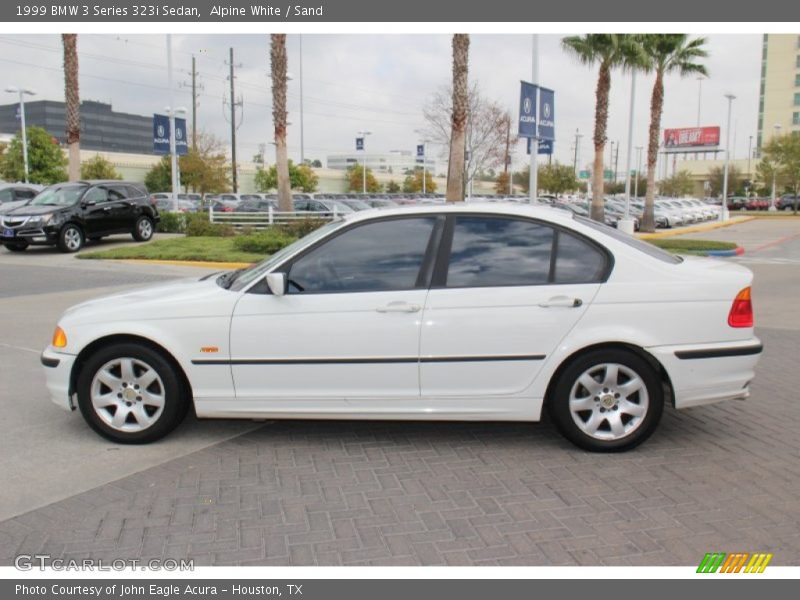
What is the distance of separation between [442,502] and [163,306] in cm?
224

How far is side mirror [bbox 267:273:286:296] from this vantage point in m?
4.50

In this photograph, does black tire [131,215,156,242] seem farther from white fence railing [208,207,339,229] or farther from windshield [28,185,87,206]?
white fence railing [208,207,339,229]

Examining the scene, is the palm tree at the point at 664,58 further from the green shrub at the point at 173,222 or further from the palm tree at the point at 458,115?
the green shrub at the point at 173,222

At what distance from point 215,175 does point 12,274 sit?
28231mm

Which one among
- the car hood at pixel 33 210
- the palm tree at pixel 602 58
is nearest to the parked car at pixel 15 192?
the car hood at pixel 33 210

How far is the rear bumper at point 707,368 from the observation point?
179 inches

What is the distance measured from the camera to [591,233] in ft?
15.5

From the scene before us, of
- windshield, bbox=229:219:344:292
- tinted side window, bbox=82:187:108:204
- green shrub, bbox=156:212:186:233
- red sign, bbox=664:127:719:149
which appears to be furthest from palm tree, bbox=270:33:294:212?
red sign, bbox=664:127:719:149

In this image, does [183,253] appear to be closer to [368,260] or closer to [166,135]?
[166,135]

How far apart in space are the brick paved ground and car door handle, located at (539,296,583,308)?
3.31 feet

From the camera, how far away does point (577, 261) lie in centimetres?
465

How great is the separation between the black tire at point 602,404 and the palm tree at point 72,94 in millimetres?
23813

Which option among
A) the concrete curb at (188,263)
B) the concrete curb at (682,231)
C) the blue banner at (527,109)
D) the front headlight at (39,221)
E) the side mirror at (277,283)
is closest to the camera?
the side mirror at (277,283)

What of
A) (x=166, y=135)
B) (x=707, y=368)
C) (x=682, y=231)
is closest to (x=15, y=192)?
(x=166, y=135)
